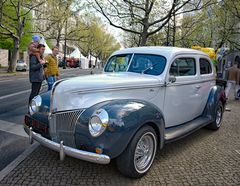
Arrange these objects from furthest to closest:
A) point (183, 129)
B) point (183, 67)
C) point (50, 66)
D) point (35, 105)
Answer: point (50, 66), point (183, 67), point (183, 129), point (35, 105)

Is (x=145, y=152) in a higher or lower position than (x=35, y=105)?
lower

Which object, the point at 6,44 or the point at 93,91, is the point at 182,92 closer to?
the point at 93,91

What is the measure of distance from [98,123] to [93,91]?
59 centimetres

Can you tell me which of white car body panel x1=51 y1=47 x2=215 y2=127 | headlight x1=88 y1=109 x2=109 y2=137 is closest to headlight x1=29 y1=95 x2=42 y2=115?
white car body panel x1=51 y1=47 x2=215 y2=127

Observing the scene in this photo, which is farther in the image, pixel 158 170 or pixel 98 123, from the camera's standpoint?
pixel 158 170

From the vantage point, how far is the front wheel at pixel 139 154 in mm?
3324

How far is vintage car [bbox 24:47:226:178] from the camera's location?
3152mm

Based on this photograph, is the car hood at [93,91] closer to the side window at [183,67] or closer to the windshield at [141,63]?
the windshield at [141,63]

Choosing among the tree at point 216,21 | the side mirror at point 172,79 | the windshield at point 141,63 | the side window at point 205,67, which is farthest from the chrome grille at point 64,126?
the tree at point 216,21

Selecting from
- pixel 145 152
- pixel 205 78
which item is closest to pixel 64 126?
pixel 145 152

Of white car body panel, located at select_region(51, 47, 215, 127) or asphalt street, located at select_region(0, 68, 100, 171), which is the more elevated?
white car body panel, located at select_region(51, 47, 215, 127)

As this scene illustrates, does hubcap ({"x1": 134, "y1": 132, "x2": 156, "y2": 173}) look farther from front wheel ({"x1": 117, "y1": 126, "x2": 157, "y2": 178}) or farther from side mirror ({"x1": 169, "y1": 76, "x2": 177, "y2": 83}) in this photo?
side mirror ({"x1": 169, "y1": 76, "x2": 177, "y2": 83})

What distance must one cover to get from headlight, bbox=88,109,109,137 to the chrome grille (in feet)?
0.89

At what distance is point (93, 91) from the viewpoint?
356cm
